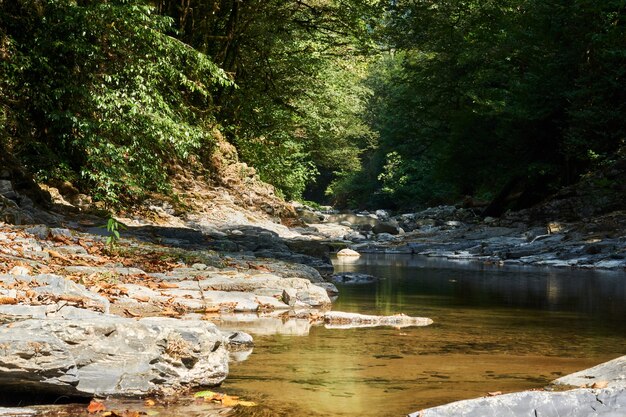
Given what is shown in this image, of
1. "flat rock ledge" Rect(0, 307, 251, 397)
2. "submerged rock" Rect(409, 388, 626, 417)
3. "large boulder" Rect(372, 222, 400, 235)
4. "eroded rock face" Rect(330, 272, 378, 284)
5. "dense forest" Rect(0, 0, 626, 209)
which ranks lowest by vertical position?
"submerged rock" Rect(409, 388, 626, 417)

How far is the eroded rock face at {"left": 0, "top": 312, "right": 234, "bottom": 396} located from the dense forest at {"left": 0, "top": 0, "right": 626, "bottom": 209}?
35.8ft

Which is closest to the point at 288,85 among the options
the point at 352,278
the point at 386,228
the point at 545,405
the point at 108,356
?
the point at 386,228

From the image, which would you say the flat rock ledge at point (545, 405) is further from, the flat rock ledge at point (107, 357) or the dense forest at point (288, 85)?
the dense forest at point (288, 85)

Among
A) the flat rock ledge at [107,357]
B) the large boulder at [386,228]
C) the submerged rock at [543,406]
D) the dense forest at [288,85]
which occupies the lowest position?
the submerged rock at [543,406]

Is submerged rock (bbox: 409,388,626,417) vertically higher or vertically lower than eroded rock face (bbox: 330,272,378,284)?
lower

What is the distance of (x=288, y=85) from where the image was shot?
29719mm

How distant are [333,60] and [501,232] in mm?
11681

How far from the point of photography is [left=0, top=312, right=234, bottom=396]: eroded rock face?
3.99m

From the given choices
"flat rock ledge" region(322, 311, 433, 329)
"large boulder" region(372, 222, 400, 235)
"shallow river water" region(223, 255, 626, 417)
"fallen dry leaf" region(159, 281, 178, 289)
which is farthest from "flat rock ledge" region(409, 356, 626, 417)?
"large boulder" region(372, 222, 400, 235)

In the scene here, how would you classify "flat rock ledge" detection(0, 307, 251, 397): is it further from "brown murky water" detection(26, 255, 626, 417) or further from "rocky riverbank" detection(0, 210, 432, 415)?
"brown murky water" detection(26, 255, 626, 417)

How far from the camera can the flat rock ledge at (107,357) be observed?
157 inches

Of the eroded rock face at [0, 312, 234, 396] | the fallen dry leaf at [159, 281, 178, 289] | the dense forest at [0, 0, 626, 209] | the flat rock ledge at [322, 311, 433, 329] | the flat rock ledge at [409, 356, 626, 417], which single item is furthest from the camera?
the dense forest at [0, 0, 626, 209]

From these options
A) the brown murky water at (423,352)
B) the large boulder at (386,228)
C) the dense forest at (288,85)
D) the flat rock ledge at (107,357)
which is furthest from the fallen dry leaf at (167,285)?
the large boulder at (386,228)

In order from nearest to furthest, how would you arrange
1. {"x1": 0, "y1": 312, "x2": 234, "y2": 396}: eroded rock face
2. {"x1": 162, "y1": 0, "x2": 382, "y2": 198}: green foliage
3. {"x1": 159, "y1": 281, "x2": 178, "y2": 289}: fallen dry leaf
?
1. {"x1": 0, "y1": 312, "x2": 234, "y2": 396}: eroded rock face
2. {"x1": 159, "y1": 281, "x2": 178, "y2": 289}: fallen dry leaf
3. {"x1": 162, "y1": 0, "x2": 382, "y2": 198}: green foliage
